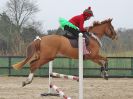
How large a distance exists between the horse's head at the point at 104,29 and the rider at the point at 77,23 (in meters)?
0.57

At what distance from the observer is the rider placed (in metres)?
9.73

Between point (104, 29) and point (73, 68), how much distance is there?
30.3 feet

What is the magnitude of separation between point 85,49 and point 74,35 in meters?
0.57

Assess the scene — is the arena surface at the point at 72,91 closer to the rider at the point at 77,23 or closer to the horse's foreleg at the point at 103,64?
the horse's foreleg at the point at 103,64

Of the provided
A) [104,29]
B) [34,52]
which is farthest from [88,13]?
[34,52]

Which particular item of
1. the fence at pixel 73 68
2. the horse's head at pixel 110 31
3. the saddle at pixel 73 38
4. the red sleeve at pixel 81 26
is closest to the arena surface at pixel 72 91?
the saddle at pixel 73 38

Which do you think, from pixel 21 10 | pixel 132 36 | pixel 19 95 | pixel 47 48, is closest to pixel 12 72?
pixel 132 36

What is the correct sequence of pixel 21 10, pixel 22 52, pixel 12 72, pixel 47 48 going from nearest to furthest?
pixel 47 48 → pixel 12 72 → pixel 22 52 → pixel 21 10

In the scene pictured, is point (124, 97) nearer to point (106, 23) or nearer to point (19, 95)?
point (106, 23)

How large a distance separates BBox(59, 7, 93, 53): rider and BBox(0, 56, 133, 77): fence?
968 cm

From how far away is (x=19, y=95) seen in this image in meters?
10.5

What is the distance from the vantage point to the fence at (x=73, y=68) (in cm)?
1967

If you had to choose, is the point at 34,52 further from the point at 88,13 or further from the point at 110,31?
the point at 110,31

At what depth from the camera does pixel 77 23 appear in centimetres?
996
